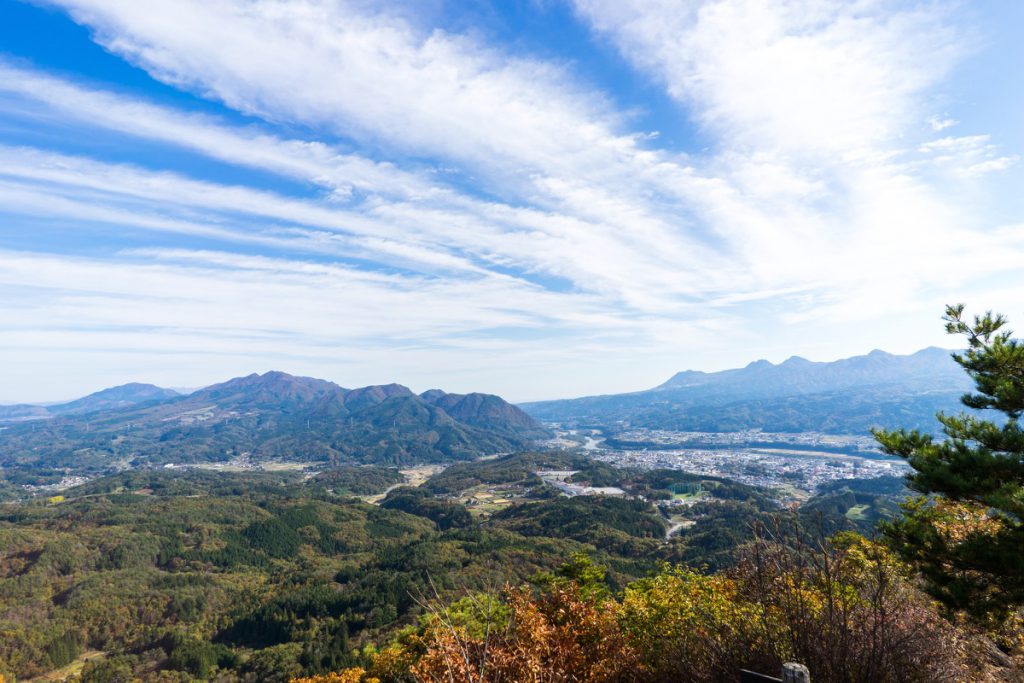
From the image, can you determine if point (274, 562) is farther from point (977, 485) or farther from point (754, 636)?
point (977, 485)

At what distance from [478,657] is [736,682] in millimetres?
4528

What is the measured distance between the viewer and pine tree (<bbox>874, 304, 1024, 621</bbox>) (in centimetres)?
809

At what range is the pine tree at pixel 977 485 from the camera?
8086mm

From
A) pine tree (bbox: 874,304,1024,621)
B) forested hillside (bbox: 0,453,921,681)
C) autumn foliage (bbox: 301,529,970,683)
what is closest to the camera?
autumn foliage (bbox: 301,529,970,683)

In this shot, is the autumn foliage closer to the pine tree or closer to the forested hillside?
the pine tree

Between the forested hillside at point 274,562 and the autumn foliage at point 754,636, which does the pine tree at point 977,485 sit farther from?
the forested hillside at point 274,562

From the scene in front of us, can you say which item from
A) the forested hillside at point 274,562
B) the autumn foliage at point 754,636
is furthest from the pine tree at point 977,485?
the forested hillside at point 274,562

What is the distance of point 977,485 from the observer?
8398 mm

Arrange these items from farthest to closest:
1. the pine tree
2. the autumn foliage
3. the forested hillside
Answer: the forested hillside < the pine tree < the autumn foliage

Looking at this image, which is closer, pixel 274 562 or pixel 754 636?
pixel 754 636

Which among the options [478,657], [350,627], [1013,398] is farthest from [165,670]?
[1013,398]

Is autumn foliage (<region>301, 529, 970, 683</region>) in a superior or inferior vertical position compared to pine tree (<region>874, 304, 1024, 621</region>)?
inferior

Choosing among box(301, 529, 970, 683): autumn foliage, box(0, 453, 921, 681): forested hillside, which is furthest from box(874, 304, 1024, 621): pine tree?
box(0, 453, 921, 681): forested hillside

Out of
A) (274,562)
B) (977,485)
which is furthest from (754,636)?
(274,562)
